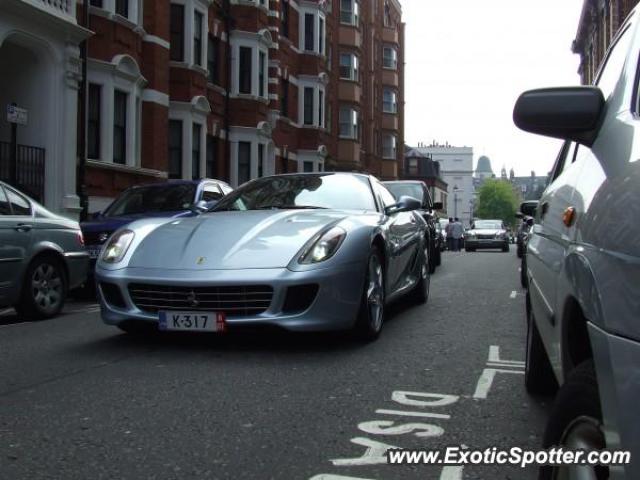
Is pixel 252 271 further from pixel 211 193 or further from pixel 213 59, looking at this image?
pixel 213 59

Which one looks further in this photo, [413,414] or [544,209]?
[413,414]

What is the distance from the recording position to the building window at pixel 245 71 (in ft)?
83.1

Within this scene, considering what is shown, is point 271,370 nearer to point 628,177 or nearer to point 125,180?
point 628,177

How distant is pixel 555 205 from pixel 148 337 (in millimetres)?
3748

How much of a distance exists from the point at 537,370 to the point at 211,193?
7852 mm

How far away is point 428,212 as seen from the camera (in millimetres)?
13852

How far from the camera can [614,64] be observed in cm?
274

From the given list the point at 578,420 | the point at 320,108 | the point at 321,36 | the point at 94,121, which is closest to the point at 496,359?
the point at 578,420

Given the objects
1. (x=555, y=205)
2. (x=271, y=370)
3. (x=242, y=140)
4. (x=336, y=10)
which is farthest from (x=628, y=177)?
(x=336, y=10)

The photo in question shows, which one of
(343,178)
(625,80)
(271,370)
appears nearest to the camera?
(625,80)

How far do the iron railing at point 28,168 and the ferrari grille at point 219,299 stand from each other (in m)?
10.1

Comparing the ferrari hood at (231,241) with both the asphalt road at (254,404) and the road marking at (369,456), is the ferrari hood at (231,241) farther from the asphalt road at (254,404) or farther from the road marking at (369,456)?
the road marking at (369,456)

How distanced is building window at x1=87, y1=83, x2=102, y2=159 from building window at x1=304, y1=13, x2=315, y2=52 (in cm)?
1652

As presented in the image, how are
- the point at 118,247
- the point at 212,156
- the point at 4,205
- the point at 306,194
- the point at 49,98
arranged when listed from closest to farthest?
1. the point at 118,247
2. the point at 306,194
3. the point at 4,205
4. the point at 49,98
5. the point at 212,156
